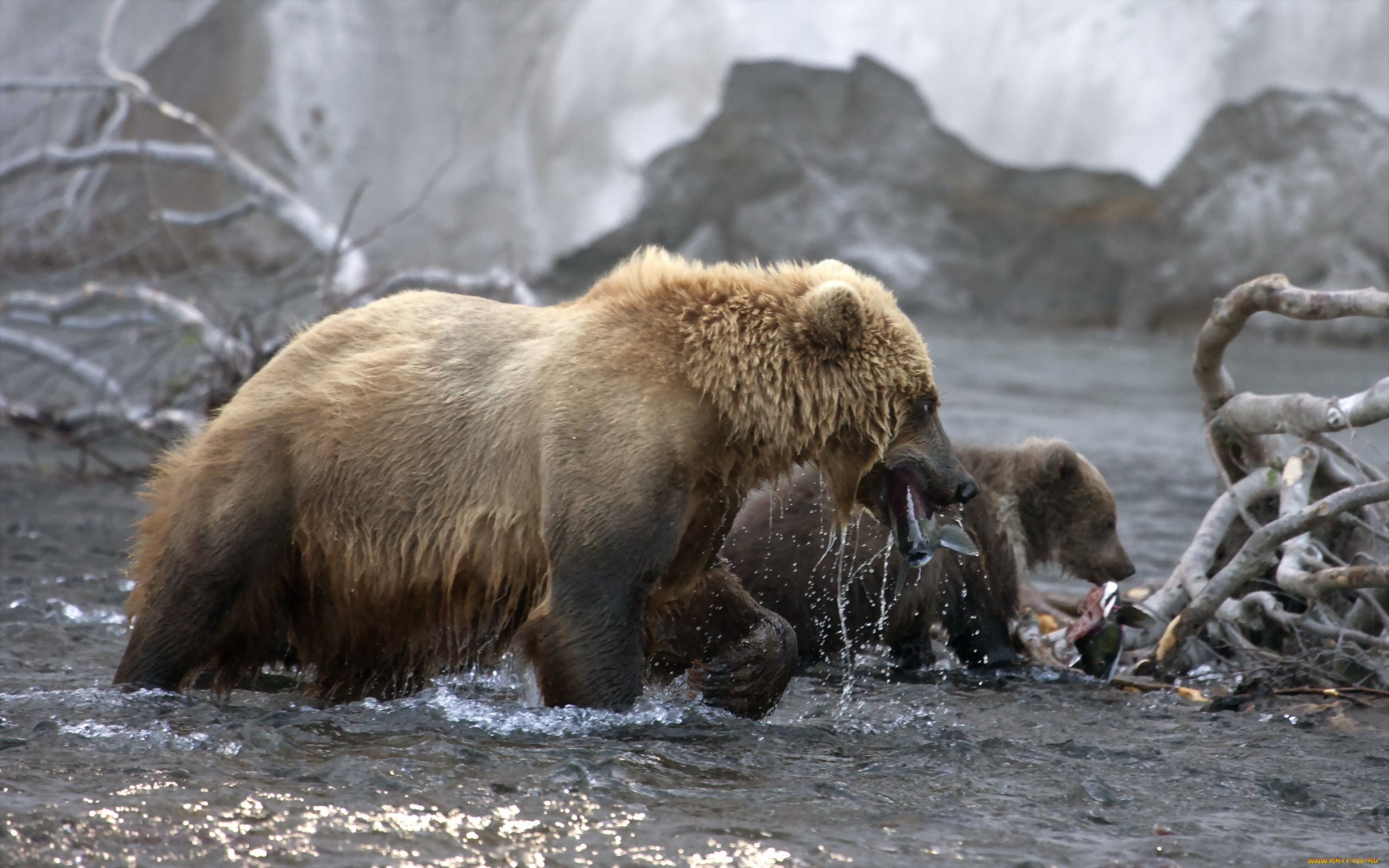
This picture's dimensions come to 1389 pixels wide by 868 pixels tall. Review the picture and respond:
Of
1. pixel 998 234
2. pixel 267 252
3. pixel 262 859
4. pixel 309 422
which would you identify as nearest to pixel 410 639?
pixel 309 422

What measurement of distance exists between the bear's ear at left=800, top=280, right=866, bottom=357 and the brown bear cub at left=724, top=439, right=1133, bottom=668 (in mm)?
1437

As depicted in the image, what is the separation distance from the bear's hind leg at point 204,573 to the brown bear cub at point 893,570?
1.96 metres

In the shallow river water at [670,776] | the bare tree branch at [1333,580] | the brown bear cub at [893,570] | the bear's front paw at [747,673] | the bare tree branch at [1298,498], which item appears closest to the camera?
the shallow river water at [670,776]

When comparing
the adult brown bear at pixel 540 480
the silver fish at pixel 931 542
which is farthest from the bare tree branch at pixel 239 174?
the silver fish at pixel 931 542

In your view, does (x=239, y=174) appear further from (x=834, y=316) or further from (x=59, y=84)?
(x=834, y=316)

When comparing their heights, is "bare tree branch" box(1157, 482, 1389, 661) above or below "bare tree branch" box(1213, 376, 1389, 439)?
below

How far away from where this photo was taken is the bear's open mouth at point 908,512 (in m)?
3.90

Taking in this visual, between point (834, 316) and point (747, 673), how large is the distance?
1097 millimetres

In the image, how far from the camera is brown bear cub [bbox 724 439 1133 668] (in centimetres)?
548

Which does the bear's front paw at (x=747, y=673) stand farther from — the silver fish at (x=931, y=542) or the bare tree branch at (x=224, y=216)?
the bare tree branch at (x=224, y=216)

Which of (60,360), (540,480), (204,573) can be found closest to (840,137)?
(60,360)

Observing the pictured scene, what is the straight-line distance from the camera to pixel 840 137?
17938mm

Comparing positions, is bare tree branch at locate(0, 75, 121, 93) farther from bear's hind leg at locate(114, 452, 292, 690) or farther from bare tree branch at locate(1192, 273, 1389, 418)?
bare tree branch at locate(1192, 273, 1389, 418)

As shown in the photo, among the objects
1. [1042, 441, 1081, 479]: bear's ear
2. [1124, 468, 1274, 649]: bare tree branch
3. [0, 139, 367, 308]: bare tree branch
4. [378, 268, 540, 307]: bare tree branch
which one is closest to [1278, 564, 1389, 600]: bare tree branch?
[1124, 468, 1274, 649]: bare tree branch
